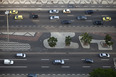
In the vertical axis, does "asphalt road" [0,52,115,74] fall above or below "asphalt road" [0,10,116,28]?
below

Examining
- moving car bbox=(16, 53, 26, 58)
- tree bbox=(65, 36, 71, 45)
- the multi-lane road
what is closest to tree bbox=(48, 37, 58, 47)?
tree bbox=(65, 36, 71, 45)

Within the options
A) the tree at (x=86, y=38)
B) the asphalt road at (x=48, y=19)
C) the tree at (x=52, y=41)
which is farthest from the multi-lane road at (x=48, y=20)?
the tree at (x=52, y=41)

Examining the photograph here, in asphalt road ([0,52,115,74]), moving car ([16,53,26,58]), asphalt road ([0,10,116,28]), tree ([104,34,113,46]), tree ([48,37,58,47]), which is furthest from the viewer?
asphalt road ([0,10,116,28])

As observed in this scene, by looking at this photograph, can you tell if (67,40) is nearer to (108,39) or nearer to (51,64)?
(51,64)

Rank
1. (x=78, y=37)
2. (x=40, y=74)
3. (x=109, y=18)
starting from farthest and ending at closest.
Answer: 1. (x=109, y=18)
2. (x=78, y=37)
3. (x=40, y=74)

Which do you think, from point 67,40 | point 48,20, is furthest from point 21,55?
point 48,20

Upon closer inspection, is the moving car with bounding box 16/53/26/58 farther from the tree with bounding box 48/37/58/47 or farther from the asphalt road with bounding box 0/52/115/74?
the tree with bounding box 48/37/58/47

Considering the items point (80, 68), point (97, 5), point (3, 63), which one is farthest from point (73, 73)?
point (97, 5)

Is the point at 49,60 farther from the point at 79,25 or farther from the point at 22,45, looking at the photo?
the point at 79,25
